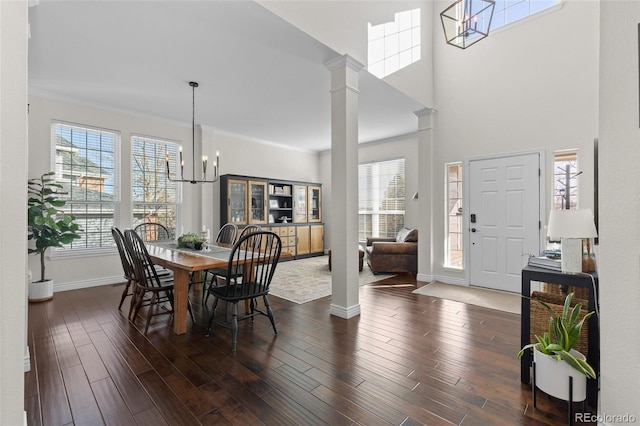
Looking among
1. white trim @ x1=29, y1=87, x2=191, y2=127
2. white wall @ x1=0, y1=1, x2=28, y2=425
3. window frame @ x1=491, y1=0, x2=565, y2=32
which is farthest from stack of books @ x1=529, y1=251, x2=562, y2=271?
white trim @ x1=29, y1=87, x2=191, y2=127

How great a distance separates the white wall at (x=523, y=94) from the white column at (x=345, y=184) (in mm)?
2170

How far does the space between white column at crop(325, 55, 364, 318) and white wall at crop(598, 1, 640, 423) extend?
204cm

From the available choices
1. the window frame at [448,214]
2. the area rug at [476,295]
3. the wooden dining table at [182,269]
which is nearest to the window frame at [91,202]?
the wooden dining table at [182,269]

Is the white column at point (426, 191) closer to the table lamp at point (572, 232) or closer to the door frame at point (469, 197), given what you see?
the door frame at point (469, 197)

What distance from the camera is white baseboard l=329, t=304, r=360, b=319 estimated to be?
3.15 meters

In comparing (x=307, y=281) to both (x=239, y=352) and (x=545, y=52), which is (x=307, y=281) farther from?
(x=545, y=52)

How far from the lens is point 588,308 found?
1768 mm

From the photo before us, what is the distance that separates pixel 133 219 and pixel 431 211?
496cm

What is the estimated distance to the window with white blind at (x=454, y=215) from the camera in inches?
189

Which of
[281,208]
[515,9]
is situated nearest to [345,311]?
[281,208]

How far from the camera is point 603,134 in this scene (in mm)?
1405

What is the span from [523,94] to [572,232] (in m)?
3.05

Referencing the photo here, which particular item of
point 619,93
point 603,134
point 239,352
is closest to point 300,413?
point 239,352

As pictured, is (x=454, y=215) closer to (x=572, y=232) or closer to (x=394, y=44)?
(x=394, y=44)
